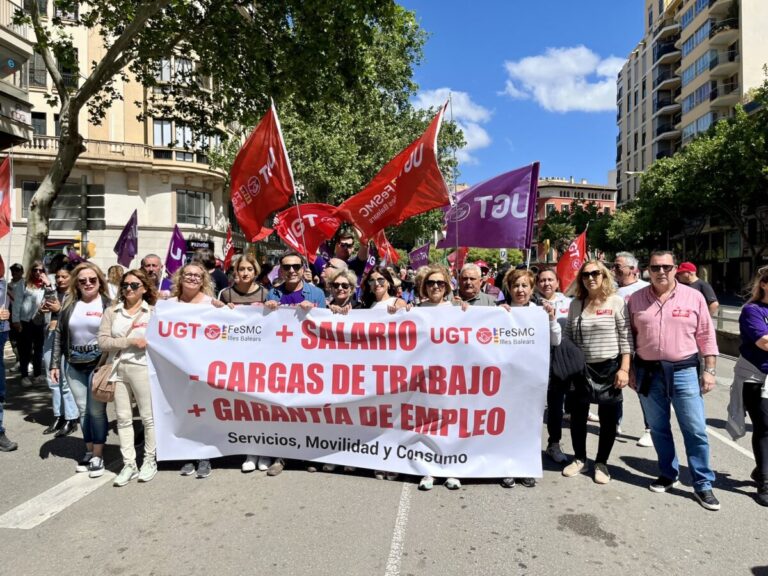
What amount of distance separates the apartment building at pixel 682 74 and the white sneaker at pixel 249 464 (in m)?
40.4

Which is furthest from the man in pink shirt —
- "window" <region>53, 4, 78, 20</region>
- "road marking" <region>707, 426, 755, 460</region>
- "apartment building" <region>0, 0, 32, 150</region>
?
"apartment building" <region>0, 0, 32, 150</region>

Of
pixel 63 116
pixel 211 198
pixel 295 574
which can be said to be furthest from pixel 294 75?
pixel 211 198

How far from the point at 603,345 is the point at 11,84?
1376cm

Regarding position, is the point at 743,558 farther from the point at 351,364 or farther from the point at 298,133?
the point at 298,133

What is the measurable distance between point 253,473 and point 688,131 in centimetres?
5530

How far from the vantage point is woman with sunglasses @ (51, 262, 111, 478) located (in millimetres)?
4688

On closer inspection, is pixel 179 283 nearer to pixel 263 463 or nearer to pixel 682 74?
pixel 263 463

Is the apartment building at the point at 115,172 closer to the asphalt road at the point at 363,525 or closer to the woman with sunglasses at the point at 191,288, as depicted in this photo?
the woman with sunglasses at the point at 191,288

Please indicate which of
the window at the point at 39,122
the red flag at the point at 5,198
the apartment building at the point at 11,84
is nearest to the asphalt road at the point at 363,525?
the red flag at the point at 5,198

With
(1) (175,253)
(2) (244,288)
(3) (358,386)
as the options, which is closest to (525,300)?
(3) (358,386)

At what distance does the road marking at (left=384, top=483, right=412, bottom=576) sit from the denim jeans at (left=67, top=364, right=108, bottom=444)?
259 centimetres

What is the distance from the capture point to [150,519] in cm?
376

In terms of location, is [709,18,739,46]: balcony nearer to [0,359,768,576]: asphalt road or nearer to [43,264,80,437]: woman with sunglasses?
[0,359,768,576]: asphalt road

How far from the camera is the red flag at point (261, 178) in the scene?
18.1 ft
